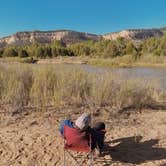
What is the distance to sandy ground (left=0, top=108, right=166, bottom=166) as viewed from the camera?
187 inches

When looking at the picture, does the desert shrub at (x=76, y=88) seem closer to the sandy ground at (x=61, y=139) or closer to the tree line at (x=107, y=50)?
the sandy ground at (x=61, y=139)

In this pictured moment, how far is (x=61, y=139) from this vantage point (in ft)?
18.0

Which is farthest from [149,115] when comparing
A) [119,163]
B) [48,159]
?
[48,159]

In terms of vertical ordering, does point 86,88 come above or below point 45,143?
above

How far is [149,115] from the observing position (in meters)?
7.39

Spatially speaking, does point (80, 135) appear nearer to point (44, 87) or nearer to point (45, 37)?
point (44, 87)

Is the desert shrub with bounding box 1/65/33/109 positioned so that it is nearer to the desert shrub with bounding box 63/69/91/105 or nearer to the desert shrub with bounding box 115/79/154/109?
the desert shrub with bounding box 63/69/91/105

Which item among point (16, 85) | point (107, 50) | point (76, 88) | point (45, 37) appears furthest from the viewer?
point (45, 37)

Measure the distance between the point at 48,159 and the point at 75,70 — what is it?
3918 mm

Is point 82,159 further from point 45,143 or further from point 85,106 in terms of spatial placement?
point 85,106

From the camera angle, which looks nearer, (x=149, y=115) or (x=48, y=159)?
(x=48, y=159)

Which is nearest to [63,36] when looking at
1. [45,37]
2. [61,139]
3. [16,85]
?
[45,37]

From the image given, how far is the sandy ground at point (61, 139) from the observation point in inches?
187

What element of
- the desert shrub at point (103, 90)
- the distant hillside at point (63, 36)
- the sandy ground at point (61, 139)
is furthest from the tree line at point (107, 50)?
the distant hillside at point (63, 36)
